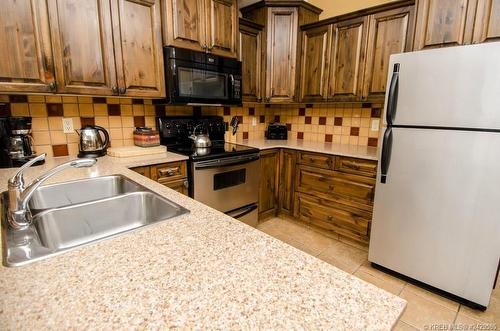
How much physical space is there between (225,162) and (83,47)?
3.98 ft

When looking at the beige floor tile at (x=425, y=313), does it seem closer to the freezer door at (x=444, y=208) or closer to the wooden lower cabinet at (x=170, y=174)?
the freezer door at (x=444, y=208)

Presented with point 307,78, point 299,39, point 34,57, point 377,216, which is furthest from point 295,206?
point 34,57

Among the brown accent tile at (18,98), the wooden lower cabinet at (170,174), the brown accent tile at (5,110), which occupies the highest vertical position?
the brown accent tile at (18,98)

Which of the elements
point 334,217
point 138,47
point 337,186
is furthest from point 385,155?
point 138,47

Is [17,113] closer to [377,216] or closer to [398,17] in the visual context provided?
[377,216]

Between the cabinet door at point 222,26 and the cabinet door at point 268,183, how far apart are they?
1.01 meters

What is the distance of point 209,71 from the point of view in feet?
7.09

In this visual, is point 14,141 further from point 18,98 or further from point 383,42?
point 383,42

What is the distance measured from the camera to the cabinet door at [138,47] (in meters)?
1.75

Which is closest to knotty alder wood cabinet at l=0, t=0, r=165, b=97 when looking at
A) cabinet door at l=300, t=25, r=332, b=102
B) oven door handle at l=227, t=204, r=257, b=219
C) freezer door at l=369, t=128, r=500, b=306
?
oven door handle at l=227, t=204, r=257, b=219

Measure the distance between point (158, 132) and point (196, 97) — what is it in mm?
468

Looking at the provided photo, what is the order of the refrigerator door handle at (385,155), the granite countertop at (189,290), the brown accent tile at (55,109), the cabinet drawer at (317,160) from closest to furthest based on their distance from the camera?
the granite countertop at (189,290) → the refrigerator door handle at (385,155) → the brown accent tile at (55,109) → the cabinet drawer at (317,160)

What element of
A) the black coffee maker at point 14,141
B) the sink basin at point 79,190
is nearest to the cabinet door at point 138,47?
the black coffee maker at point 14,141

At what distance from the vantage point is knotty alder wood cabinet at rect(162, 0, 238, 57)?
6.30 feet
